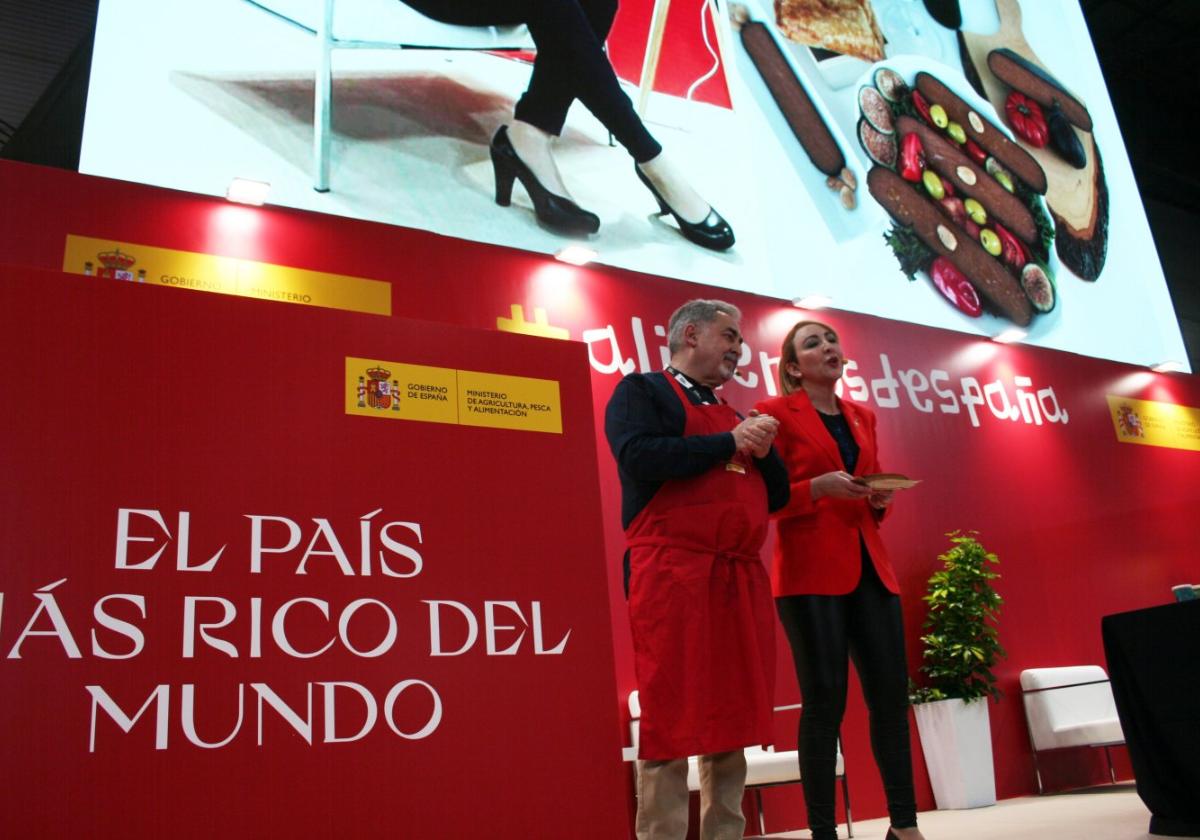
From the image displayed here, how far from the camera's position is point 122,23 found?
403 centimetres

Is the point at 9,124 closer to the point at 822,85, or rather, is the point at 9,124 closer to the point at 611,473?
the point at 611,473

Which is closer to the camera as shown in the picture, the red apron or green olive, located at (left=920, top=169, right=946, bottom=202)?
the red apron

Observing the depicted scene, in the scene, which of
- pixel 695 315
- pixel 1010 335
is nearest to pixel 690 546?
pixel 695 315

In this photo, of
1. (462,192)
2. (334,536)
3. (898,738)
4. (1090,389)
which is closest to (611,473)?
(462,192)

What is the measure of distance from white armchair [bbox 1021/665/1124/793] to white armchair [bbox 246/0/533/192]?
3.90 meters

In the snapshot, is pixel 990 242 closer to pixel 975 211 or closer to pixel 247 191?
pixel 975 211

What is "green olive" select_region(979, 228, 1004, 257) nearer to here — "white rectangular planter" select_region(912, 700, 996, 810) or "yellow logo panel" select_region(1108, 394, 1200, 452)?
"yellow logo panel" select_region(1108, 394, 1200, 452)

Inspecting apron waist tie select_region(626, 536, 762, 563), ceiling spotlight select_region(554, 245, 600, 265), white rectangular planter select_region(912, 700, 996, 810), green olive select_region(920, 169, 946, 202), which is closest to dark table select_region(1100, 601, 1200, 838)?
apron waist tie select_region(626, 536, 762, 563)

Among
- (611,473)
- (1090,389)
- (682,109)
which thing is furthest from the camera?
(1090,389)

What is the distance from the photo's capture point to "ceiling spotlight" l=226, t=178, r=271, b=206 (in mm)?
4047

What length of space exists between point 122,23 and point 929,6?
15.6 feet

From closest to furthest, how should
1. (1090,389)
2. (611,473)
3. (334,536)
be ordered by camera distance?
(334,536), (611,473), (1090,389)

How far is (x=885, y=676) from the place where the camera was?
8.14 ft

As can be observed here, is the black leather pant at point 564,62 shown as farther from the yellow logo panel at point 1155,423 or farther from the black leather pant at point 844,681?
the yellow logo panel at point 1155,423
